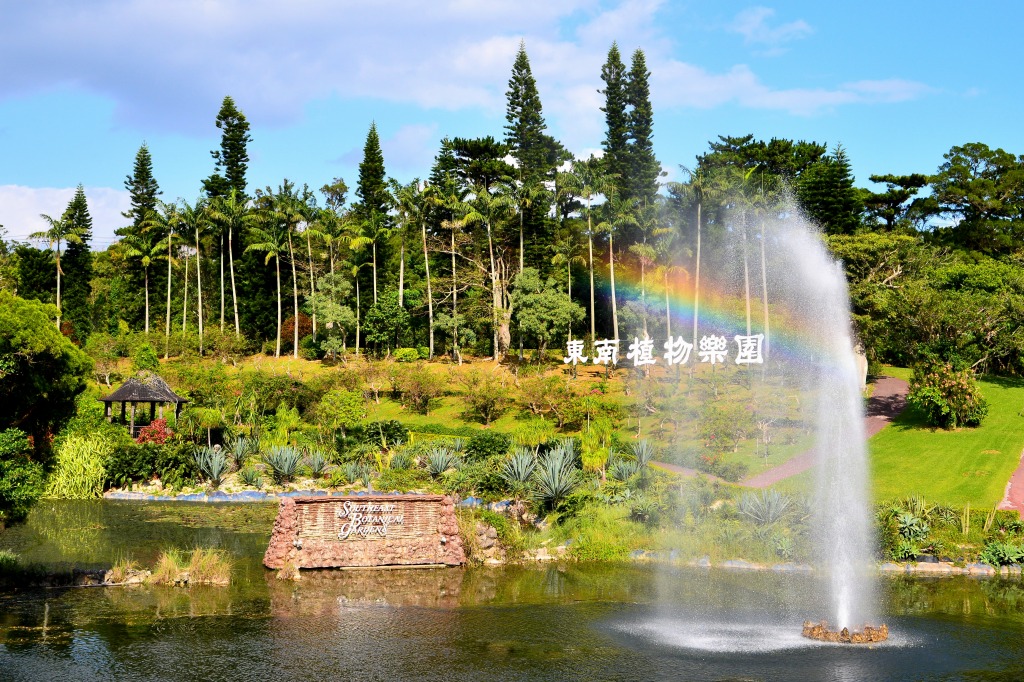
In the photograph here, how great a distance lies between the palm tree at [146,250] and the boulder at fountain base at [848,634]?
55.9 m

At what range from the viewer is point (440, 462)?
2717cm

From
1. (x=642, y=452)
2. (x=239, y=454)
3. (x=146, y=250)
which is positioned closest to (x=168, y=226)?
(x=146, y=250)

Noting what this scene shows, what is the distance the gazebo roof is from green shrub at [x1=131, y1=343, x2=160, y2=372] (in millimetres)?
13440

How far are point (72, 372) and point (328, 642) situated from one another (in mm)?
16630

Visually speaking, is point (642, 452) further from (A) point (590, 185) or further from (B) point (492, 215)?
(B) point (492, 215)

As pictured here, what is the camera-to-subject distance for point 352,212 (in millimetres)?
63500

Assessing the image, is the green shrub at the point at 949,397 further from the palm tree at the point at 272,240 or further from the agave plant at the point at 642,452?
the palm tree at the point at 272,240

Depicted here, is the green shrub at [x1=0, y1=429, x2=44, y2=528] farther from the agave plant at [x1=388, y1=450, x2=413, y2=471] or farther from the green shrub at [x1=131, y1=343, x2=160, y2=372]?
the green shrub at [x1=131, y1=343, x2=160, y2=372]

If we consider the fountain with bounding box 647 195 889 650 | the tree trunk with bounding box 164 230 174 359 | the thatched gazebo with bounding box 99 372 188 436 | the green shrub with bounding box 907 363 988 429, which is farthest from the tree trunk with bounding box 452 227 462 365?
→ the green shrub with bounding box 907 363 988 429

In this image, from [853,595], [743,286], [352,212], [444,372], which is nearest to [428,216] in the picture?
[352,212]

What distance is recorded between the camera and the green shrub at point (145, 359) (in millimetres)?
48812

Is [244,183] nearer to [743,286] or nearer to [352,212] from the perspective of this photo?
[352,212]

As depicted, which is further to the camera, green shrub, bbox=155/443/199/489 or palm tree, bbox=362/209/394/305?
palm tree, bbox=362/209/394/305

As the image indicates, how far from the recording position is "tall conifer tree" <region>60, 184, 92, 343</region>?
6041cm
